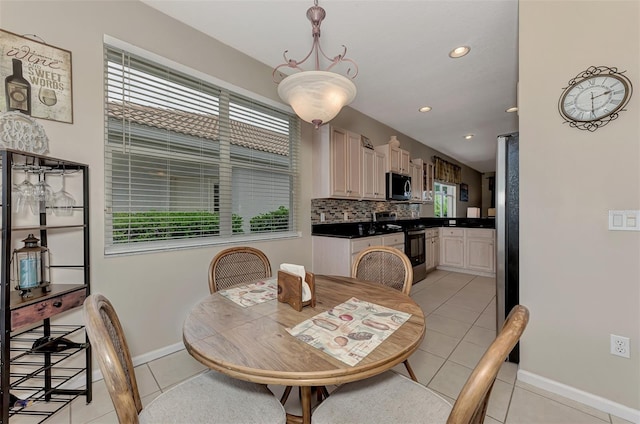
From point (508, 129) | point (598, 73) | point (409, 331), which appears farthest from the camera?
point (508, 129)

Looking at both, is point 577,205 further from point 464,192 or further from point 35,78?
point 464,192

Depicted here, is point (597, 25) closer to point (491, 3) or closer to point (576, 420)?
point (491, 3)

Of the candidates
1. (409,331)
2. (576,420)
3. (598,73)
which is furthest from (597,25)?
(576,420)

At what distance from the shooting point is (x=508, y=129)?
16.1 feet

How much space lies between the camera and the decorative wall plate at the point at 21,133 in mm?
1347

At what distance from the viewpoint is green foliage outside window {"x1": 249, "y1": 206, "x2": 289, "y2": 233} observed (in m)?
2.84

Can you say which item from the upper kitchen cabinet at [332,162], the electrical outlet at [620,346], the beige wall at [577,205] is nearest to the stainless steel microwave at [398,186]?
the upper kitchen cabinet at [332,162]

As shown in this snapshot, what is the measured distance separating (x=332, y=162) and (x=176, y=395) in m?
2.72

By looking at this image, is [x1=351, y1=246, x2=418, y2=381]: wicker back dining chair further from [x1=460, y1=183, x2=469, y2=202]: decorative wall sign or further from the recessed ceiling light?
[x1=460, y1=183, x2=469, y2=202]: decorative wall sign

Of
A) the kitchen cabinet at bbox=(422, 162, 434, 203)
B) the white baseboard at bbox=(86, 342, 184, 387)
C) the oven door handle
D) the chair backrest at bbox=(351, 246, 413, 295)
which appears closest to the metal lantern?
the white baseboard at bbox=(86, 342, 184, 387)

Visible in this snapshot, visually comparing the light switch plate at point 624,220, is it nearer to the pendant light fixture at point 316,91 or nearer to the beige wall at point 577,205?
the beige wall at point 577,205

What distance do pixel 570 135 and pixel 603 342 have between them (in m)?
1.25

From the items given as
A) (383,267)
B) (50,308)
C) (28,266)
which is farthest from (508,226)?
(28,266)

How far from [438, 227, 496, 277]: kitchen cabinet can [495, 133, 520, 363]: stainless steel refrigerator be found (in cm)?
274
